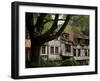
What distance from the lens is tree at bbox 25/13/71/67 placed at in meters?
1.59

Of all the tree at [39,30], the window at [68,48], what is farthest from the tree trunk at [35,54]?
the window at [68,48]

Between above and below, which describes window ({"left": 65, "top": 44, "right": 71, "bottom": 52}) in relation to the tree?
below

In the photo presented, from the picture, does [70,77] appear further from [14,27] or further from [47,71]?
[14,27]

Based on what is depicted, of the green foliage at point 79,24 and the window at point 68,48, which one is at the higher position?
the green foliage at point 79,24

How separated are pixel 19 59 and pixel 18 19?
191mm

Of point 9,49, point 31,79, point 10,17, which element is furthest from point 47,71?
point 10,17

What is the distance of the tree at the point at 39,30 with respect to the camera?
1586 mm

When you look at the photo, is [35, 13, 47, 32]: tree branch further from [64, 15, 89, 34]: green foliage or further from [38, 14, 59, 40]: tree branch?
[64, 15, 89, 34]: green foliage

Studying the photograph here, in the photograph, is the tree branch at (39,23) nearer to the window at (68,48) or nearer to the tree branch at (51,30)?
the tree branch at (51,30)

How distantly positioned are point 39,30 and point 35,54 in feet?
0.40

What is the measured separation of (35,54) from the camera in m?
1.60

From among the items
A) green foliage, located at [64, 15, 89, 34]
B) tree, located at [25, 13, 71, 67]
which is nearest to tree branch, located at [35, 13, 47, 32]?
tree, located at [25, 13, 71, 67]

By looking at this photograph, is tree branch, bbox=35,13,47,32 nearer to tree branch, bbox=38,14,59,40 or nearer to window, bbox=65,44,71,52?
tree branch, bbox=38,14,59,40

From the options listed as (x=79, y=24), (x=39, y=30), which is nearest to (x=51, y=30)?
(x=39, y=30)
